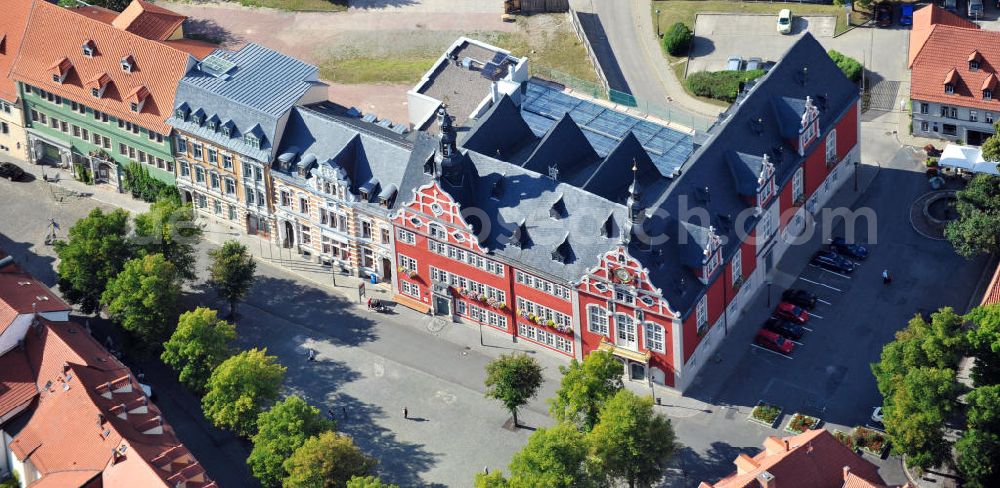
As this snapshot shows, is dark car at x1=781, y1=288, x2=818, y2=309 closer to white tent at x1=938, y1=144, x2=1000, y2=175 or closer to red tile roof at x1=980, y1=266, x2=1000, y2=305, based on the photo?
red tile roof at x1=980, y1=266, x2=1000, y2=305

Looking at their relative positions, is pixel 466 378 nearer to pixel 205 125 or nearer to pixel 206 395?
pixel 206 395

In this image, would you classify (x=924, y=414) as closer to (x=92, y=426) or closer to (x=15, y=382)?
(x=92, y=426)

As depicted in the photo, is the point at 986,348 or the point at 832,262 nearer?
the point at 986,348

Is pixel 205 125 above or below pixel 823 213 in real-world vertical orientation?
above

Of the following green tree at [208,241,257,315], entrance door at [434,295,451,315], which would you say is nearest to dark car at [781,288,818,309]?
entrance door at [434,295,451,315]

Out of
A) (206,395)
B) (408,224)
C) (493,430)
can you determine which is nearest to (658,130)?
(408,224)

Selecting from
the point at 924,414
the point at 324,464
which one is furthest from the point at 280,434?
the point at 924,414

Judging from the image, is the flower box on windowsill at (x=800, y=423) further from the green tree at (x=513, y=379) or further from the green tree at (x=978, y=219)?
the green tree at (x=978, y=219)
